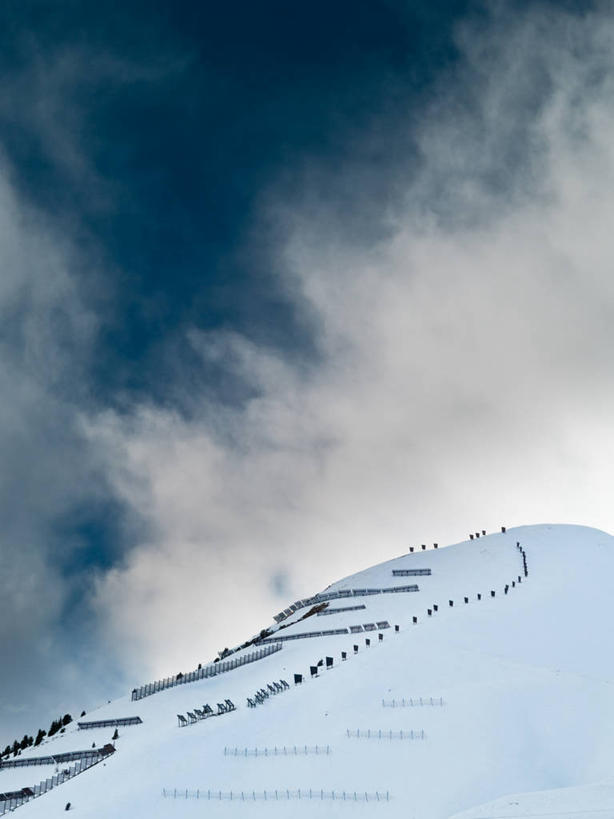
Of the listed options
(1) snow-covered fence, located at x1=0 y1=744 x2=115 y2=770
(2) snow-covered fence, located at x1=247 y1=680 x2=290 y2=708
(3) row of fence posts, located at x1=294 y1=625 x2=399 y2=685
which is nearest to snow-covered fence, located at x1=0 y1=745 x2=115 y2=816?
(1) snow-covered fence, located at x1=0 y1=744 x2=115 y2=770

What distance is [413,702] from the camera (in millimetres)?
47156

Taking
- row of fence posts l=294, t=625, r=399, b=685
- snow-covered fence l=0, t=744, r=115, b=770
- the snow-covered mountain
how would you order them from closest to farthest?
the snow-covered mountain < snow-covered fence l=0, t=744, r=115, b=770 < row of fence posts l=294, t=625, r=399, b=685

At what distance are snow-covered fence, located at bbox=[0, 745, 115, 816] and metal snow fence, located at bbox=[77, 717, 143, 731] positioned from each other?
9292 mm

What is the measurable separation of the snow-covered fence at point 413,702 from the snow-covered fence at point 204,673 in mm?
25484

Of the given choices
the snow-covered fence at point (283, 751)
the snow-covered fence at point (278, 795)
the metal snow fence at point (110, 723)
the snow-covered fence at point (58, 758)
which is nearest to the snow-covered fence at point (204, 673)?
the metal snow fence at point (110, 723)

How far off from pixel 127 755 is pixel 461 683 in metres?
23.6

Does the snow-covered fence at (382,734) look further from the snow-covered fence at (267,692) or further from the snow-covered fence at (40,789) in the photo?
the snow-covered fence at (40,789)

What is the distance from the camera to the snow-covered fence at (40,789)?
48.2 meters

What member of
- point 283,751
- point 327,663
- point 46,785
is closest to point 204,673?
point 327,663

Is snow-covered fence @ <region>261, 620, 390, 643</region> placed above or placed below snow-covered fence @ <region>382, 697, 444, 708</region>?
above

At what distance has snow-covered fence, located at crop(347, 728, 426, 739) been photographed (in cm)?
4244

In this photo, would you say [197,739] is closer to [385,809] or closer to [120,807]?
[120,807]

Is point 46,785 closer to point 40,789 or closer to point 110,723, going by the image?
point 40,789

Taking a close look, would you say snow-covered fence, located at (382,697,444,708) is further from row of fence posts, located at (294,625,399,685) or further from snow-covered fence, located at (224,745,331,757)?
row of fence posts, located at (294,625,399,685)
